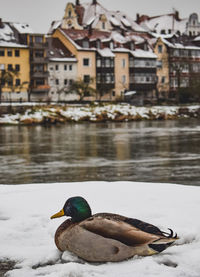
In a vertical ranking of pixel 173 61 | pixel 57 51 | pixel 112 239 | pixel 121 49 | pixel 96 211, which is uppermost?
pixel 121 49

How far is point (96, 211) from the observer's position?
6.14 metres

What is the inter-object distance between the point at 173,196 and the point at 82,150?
1431cm

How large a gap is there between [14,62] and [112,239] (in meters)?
70.1

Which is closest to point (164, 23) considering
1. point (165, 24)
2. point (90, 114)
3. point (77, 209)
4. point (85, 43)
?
A: point (165, 24)

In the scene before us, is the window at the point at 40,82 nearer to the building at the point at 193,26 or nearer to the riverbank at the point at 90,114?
the riverbank at the point at 90,114

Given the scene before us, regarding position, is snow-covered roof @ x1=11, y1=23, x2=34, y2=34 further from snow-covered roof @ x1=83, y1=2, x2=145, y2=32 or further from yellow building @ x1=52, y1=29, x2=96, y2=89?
snow-covered roof @ x1=83, y1=2, x2=145, y2=32

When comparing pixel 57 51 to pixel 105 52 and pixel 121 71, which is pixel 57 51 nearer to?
pixel 105 52

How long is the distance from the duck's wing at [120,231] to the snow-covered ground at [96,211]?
203 millimetres

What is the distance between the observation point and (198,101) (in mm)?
75875

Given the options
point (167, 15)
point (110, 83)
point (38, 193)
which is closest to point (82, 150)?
point (38, 193)

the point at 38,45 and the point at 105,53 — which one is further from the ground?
the point at 38,45

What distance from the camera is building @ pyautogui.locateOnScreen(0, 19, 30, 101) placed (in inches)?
2776

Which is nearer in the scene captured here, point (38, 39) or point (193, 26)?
point (38, 39)

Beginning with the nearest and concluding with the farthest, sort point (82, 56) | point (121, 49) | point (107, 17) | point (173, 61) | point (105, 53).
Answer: point (82, 56) < point (105, 53) < point (121, 49) < point (173, 61) < point (107, 17)
